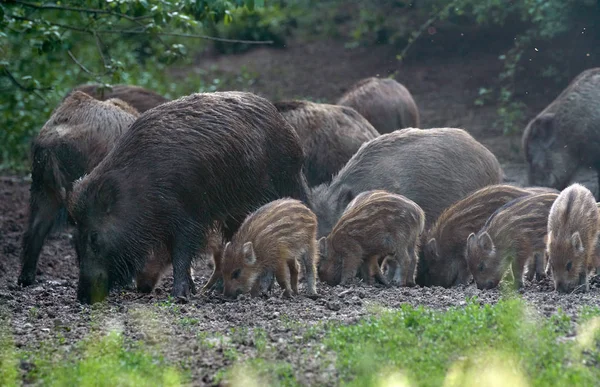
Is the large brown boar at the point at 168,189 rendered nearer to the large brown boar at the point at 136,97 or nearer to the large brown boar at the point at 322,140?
the large brown boar at the point at 322,140

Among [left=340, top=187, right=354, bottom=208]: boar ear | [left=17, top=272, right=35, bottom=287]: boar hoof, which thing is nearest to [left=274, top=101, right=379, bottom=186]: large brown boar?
[left=340, top=187, right=354, bottom=208]: boar ear

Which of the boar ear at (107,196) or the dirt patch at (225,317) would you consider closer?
the dirt patch at (225,317)

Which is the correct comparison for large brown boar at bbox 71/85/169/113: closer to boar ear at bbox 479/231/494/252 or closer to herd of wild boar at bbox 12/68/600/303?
herd of wild boar at bbox 12/68/600/303

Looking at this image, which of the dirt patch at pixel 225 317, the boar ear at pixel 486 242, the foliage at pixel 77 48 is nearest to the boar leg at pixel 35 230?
the dirt patch at pixel 225 317

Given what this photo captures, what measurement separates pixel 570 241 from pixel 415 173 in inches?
81.4

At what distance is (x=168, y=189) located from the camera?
7.33m

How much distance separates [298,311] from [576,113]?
19.9ft

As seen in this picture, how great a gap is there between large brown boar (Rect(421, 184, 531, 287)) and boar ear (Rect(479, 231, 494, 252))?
1.51ft

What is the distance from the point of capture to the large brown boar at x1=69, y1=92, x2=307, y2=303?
7.35 meters

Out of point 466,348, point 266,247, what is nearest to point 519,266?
point 266,247

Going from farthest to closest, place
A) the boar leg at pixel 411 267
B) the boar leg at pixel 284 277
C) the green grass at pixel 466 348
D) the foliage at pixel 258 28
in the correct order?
the foliage at pixel 258 28
the boar leg at pixel 411 267
the boar leg at pixel 284 277
the green grass at pixel 466 348

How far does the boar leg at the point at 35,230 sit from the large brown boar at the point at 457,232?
3.49 meters

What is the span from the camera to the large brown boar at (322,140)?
10.1 meters

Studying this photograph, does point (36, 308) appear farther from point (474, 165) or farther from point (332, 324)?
point (474, 165)
